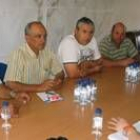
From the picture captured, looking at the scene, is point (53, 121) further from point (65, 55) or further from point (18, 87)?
point (65, 55)

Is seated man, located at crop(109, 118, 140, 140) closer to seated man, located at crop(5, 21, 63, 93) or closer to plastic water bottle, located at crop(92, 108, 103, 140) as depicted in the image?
plastic water bottle, located at crop(92, 108, 103, 140)

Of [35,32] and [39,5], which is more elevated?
[39,5]

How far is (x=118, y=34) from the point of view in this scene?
3.57 m

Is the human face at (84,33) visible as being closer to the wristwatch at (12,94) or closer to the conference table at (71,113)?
the conference table at (71,113)

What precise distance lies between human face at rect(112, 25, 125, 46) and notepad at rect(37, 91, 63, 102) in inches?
58.1

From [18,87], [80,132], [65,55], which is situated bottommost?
[80,132]

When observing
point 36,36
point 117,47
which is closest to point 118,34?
point 117,47

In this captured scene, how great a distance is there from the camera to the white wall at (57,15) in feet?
11.4

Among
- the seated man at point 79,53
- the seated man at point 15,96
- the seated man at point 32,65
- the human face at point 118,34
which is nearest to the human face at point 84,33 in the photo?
the seated man at point 79,53

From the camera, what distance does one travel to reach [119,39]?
3.61 metres

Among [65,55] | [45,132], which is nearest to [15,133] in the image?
[45,132]

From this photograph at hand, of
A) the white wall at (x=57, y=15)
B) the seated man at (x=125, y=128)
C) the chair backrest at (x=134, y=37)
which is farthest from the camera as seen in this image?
the chair backrest at (x=134, y=37)

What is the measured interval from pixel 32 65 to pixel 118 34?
1303 mm

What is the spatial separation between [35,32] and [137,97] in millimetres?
970
